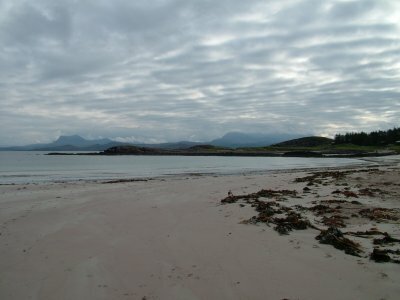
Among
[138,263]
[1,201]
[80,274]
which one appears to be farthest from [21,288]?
[1,201]

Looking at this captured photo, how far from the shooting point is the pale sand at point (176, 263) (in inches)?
192

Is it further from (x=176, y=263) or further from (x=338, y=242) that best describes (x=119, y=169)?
(x=338, y=242)

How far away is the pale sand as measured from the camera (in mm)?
4883

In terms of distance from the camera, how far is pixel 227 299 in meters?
4.63

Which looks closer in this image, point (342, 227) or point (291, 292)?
point (291, 292)

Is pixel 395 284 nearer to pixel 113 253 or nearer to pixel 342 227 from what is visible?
pixel 342 227

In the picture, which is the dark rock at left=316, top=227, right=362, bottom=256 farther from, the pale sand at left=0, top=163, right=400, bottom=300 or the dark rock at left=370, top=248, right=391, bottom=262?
the dark rock at left=370, top=248, right=391, bottom=262

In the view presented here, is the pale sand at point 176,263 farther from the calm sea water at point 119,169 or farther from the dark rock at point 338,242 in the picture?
the calm sea water at point 119,169

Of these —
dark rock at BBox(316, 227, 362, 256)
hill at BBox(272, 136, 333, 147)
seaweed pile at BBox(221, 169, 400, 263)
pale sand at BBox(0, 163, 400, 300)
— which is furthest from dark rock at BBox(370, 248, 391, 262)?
hill at BBox(272, 136, 333, 147)

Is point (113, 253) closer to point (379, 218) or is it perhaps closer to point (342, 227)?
point (342, 227)

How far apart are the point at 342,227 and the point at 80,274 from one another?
5871 mm

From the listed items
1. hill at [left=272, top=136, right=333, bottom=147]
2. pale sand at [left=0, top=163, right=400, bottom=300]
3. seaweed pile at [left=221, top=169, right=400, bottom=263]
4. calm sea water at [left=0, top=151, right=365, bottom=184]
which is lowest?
calm sea water at [left=0, top=151, right=365, bottom=184]

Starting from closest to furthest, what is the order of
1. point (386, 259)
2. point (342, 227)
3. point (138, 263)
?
point (386, 259), point (138, 263), point (342, 227)

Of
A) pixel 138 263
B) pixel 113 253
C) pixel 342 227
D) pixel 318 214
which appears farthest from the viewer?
pixel 318 214
